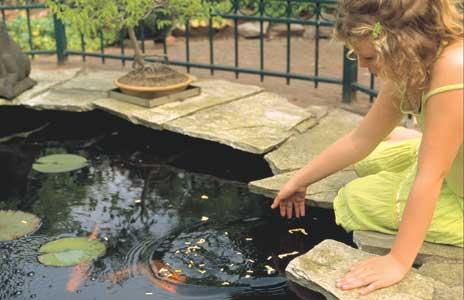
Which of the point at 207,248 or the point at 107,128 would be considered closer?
the point at 207,248

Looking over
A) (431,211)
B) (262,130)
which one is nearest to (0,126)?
(262,130)

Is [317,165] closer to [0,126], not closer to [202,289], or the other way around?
[202,289]

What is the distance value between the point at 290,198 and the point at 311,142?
1.09 meters

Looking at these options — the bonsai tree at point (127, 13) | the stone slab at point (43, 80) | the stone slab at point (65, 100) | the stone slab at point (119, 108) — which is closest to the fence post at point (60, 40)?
the stone slab at point (43, 80)

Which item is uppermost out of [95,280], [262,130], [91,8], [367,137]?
[91,8]

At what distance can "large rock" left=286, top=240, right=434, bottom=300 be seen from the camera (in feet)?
6.91

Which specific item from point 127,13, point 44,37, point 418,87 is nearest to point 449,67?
point 418,87

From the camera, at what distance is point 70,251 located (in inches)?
112

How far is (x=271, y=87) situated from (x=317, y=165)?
2.56 metres

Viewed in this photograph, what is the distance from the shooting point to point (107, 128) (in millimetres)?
4441

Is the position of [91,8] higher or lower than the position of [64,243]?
higher

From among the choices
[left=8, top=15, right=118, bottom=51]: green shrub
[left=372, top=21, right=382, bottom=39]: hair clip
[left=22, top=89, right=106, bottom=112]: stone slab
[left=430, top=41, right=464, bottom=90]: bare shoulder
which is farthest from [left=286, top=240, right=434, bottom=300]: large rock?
[left=8, top=15, right=118, bottom=51]: green shrub

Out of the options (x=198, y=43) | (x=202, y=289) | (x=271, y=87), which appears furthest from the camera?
(x=198, y=43)

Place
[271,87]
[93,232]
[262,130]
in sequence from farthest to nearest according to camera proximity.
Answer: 1. [271,87]
2. [262,130]
3. [93,232]
